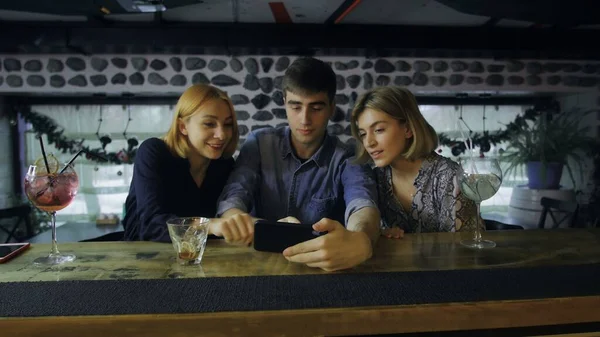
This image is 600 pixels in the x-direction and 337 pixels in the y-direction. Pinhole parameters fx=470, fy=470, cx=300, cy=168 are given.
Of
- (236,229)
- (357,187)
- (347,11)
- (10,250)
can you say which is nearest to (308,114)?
(357,187)

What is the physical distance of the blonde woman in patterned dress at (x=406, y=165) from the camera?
157 centimetres

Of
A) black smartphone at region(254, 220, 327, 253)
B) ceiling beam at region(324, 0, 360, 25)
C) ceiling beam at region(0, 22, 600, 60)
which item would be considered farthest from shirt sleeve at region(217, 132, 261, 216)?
ceiling beam at region(0, 22, 600, 60)

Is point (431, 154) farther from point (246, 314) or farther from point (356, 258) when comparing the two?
point (246, 314)

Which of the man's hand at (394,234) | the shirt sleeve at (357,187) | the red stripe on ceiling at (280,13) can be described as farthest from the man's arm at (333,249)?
the red stripe on ceiling at (280,13)

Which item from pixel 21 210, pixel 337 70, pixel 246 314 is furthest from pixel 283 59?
pixel 246 314

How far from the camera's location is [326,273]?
3.10 feet

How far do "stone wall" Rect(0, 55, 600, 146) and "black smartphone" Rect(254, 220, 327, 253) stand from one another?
2698mm

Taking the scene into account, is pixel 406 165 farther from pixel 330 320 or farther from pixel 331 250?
pixel 330 320

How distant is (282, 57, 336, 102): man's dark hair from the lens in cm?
158

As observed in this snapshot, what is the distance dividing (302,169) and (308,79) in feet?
1.08

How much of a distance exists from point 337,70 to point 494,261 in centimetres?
287

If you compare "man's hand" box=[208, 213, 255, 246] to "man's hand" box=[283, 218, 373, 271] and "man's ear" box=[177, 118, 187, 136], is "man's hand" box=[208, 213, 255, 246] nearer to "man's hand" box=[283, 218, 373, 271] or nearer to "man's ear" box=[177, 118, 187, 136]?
"man's hand" box=[283, 218, 373, 271]

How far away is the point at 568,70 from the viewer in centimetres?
399

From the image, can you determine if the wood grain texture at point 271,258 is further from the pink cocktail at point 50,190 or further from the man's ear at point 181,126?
the man's ear at point 181,126
